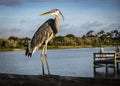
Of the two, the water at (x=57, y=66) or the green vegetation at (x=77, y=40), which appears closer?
the water at (x=57, y=66)

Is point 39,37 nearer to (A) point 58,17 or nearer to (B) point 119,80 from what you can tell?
(A) point 58,17

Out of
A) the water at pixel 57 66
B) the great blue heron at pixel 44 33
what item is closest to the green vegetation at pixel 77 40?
the water at pixel 57 66

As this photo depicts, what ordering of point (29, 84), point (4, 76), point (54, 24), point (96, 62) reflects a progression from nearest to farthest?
point (29, 84)
point (4, 76)
point (54, 24)
point (96, 62)

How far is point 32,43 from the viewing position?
3488mm

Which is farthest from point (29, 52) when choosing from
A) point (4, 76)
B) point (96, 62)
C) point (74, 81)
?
point (96, 62)

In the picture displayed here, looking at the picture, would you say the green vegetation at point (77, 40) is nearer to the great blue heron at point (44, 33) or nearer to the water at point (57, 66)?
the water at point (57, 66)

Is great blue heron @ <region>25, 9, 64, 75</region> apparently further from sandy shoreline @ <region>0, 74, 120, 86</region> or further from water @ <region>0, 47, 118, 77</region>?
water @ <region>0, 47, 118, 77</region>

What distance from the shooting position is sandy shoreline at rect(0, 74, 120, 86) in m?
2.16

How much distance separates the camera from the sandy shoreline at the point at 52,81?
2.16 meters

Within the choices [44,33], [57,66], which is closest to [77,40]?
[57,66]

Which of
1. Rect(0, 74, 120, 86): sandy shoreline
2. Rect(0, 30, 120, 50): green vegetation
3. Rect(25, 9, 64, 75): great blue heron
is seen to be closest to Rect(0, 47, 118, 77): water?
Rect(0, 30, 120, 50): green vegetation

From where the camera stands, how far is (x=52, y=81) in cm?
238

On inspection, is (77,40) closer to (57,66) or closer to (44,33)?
(57,66)

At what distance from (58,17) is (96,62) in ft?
22.2
